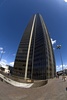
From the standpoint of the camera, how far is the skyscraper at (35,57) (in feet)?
219

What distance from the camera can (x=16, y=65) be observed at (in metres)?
86.4

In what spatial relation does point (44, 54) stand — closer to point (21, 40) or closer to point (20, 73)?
point (20, 73)

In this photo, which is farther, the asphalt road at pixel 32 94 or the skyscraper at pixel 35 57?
the skyscraper at pixel 35 57

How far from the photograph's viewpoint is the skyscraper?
66.9m

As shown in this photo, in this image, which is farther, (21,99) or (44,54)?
(44,54)

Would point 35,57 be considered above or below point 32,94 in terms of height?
above

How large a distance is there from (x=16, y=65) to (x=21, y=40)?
85.7 feet

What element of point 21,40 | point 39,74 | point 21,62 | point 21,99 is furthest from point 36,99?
point 21,40

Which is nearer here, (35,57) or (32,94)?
(32,94)

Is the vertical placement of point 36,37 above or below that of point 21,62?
above

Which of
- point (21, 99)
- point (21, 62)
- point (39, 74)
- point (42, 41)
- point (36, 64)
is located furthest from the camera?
point (21, 62)

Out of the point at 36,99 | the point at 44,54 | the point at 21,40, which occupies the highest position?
the point at 21,40

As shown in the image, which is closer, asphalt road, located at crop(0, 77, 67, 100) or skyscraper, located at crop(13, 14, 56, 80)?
asphalt road, located at crop(0, 77, 67, 100)

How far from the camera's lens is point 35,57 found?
253ft
